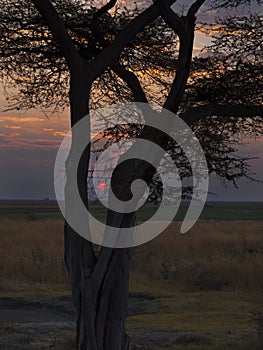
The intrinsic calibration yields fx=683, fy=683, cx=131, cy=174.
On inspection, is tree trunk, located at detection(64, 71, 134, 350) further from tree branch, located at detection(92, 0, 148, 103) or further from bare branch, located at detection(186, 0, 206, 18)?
bare branch, located at detection(186, 0, 206, 18)

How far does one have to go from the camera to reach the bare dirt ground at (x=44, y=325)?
470 inches

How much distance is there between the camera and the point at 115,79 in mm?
10836

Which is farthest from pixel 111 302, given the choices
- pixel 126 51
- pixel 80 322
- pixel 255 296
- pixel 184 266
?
pixel 184 266

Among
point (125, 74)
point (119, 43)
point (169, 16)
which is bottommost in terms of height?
point (125, 74)

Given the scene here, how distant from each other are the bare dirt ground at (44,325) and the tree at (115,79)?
3852mm

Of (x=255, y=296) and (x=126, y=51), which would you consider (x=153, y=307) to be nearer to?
(x=255, y=296)

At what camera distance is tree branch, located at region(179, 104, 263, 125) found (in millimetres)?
8070

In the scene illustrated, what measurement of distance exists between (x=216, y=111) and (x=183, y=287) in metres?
13.0

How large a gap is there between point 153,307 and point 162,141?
9.85 meters

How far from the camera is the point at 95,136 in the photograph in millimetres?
9367

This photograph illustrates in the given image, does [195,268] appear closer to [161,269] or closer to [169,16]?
[161,269]

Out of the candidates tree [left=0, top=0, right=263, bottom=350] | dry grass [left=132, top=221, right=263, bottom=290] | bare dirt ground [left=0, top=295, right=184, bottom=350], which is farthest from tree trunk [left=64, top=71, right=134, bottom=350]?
dry grass [left=132, top=221, right=263, bottom=290]

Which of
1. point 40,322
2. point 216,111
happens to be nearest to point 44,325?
point 40,322

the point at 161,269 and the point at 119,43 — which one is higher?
the point at 119,43
